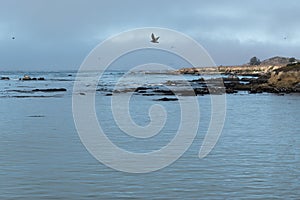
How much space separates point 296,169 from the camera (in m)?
11.0

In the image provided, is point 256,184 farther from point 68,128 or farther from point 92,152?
point 68,128

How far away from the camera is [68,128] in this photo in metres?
18.3

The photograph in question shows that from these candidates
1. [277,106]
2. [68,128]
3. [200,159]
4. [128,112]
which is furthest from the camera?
[277,106]

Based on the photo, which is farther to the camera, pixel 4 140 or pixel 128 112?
pixel 128 112

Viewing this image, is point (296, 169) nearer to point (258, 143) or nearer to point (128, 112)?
point (258, 143)

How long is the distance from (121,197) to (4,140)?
295 inches

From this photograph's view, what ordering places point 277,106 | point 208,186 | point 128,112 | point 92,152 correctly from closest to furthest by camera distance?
point 208,186, point 92,152, point 128,112, point 277,106

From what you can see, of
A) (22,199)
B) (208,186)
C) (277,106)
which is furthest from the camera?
(277,106)

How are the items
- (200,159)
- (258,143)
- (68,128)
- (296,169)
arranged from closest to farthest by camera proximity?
(296,169), (200,159), (258,143), (68,128)

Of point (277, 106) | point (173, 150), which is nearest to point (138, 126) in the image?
point (173, 150)

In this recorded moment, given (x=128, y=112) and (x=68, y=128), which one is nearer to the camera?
(x=68, y=128)

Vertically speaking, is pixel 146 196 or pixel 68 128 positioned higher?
pixel 68 128

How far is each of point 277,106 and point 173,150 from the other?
16.8 meters

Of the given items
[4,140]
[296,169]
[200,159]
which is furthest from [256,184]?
[4,140]
